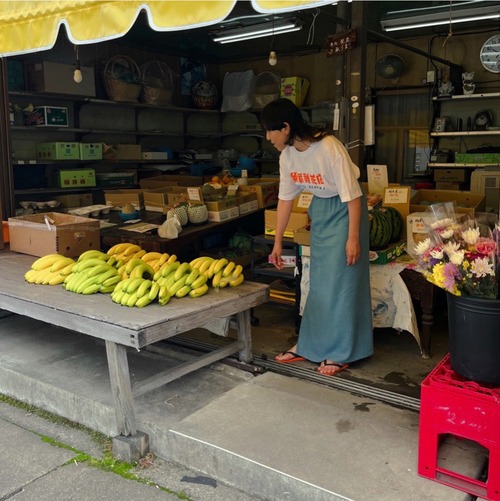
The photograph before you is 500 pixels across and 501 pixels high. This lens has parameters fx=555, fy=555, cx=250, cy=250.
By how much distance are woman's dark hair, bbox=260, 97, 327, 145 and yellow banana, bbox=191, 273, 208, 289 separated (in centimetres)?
93

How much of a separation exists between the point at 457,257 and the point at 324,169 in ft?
4.05

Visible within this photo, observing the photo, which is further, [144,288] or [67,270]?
[67,270]

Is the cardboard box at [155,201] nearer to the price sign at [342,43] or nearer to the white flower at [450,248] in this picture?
the price sign at [342,43]

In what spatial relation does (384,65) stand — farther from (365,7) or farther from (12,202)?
(12,202)

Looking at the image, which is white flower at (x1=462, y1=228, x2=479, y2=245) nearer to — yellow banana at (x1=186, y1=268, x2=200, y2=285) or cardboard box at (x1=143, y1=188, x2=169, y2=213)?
yellow banana at (x1=186, y1=268, x2=200, y2=285)

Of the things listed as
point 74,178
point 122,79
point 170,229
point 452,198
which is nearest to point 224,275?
point 170,229

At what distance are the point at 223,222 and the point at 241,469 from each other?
3031 millimetres

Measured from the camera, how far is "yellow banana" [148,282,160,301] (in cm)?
300

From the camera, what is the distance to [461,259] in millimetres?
2111

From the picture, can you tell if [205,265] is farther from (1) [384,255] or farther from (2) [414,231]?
(2) [414,231]

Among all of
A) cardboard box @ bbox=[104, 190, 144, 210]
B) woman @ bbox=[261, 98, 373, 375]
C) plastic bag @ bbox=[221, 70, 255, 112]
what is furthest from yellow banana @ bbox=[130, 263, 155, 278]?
plastic bag @ bbox=[221, 70, 255, 112]

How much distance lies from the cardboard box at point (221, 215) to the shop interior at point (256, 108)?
22.7 inches

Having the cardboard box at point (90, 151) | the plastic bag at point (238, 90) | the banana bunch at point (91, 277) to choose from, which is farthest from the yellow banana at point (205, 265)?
the plastic bag at point (238, 90)

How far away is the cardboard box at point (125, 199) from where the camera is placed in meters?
5.88
